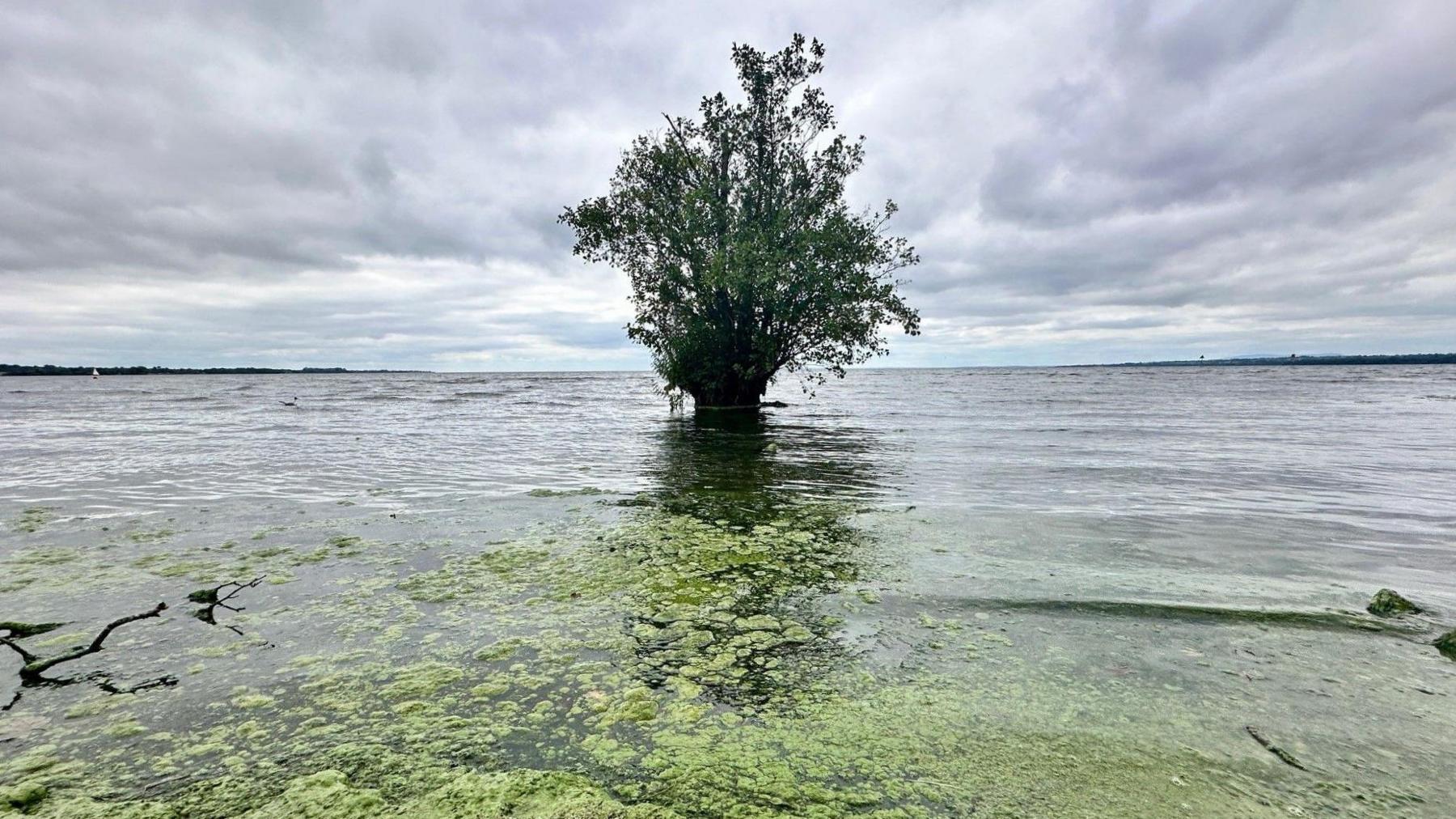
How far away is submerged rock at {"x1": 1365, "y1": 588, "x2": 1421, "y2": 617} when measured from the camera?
4.95 metres

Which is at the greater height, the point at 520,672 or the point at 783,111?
the point at 783,111

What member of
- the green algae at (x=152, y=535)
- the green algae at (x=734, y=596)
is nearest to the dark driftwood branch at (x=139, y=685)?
the green algae at (x=734, y=596)

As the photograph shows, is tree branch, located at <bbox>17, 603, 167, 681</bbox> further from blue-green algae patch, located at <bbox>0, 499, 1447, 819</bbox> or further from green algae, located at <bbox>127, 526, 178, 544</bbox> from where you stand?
green algae, located at <bbox>127, 526, 178, 544</bbox>

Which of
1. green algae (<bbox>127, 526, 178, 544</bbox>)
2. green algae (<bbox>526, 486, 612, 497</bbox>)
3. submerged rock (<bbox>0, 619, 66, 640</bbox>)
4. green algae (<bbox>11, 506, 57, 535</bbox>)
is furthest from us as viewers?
green algae (<bbox>526, 486, 612, 497</bbox>)

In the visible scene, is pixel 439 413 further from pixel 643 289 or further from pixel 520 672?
pixel 520 672

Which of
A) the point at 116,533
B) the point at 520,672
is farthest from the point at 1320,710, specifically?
the point at 116,533

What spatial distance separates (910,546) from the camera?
7.00 metres

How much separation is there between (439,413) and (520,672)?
30529 mm

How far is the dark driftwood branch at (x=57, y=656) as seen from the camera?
3820mm

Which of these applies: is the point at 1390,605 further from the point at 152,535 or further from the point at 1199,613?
the point at 152,535

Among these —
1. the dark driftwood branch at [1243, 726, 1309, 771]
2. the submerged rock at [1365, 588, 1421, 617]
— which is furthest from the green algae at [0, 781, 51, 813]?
the submerged rock at [1365, 588, 1421, 617]

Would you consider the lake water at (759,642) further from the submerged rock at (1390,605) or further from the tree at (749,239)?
the tree at (749,239)

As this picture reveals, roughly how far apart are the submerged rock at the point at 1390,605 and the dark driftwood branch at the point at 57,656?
30.3 feet

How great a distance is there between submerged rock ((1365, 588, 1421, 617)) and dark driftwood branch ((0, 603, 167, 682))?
30.3 ft
